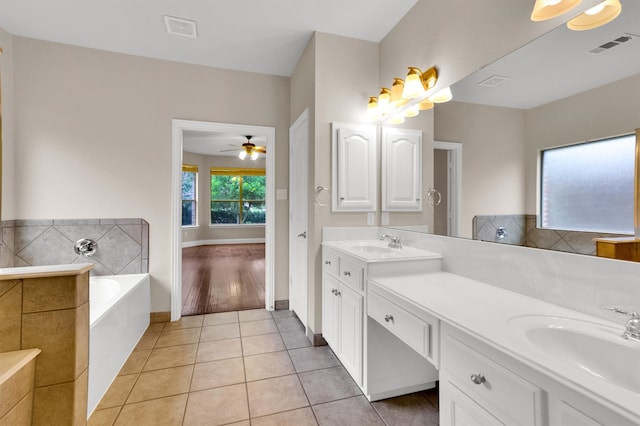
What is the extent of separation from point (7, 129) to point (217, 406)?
2939mm

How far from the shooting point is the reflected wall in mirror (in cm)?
105

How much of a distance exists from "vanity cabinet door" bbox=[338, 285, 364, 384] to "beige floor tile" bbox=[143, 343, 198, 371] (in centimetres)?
119

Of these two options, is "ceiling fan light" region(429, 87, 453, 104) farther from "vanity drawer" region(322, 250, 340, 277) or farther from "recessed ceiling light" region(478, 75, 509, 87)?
"vanity drawer" region(322, 250, 340, 277)

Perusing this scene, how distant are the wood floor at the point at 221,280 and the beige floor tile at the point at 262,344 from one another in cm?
76

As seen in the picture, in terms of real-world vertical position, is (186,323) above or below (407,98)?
below

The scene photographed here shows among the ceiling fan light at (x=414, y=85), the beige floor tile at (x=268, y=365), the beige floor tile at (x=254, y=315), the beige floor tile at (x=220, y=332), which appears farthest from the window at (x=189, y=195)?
the ceiling fan light at (x=414, y=85)

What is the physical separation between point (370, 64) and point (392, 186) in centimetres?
113

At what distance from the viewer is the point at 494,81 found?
157 centimetres

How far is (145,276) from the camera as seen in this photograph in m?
2.83

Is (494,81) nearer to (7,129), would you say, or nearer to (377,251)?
(377,251)

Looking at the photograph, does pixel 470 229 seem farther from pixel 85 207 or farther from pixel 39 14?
pixel 39 14

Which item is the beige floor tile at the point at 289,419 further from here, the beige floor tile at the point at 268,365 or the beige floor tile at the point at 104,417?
the beige floor tile at the point at 104,417

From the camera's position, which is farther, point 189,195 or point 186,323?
point 189,195

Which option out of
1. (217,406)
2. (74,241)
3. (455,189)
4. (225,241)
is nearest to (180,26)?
(74,241)
